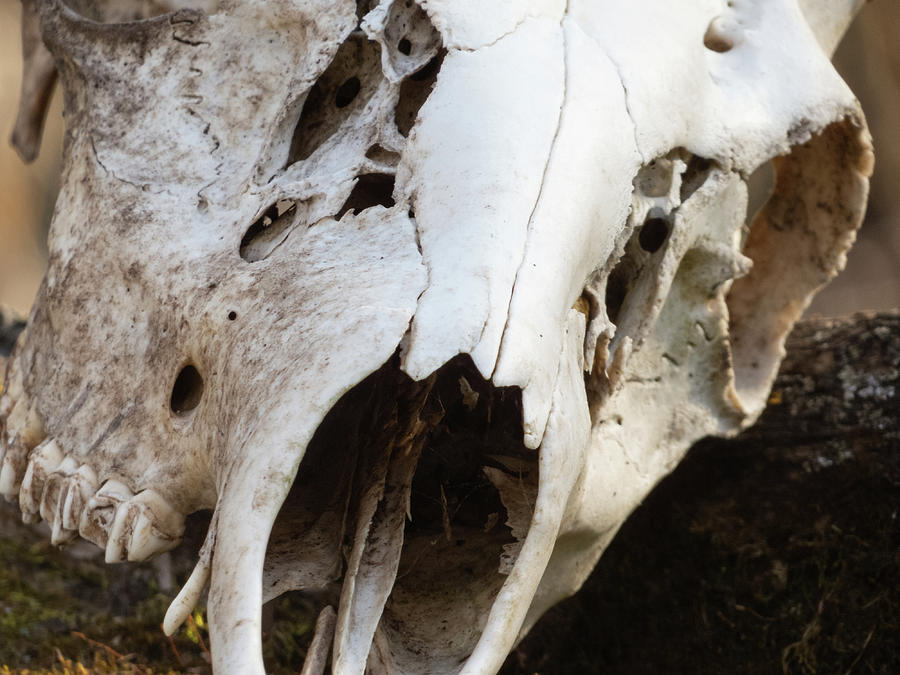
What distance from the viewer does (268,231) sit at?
5.12 ft

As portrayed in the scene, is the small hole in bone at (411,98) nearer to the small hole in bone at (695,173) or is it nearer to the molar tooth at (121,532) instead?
the small hole in bone at (695,173)

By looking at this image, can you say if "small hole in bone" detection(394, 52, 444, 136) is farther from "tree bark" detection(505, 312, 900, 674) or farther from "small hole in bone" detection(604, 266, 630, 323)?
"tree bark" detection(505, 312, 900, 674)

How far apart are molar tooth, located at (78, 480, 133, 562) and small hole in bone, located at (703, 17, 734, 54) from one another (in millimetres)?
1155

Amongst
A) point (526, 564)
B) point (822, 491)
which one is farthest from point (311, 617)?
point (526, 564)

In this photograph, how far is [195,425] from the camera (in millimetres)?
1481

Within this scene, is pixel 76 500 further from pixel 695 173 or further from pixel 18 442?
pixel 695 173

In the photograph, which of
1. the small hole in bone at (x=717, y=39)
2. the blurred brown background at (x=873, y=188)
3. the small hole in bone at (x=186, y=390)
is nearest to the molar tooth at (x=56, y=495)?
the small hole in bone at (x=186, y=390)

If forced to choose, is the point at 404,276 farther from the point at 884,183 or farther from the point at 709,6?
the point at 884,183

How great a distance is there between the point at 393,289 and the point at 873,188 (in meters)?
6.74

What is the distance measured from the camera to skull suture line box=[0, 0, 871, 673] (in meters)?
1.28

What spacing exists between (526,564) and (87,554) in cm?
198

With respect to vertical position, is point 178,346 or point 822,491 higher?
point 178,346

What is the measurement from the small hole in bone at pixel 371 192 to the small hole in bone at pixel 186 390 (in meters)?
0.33

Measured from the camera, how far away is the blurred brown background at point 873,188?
270 inches
